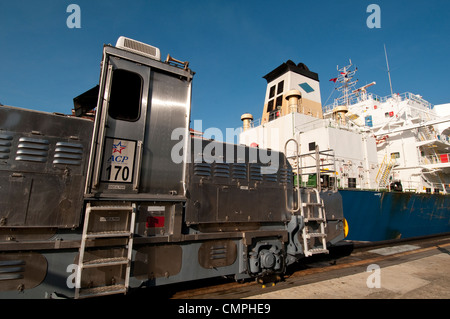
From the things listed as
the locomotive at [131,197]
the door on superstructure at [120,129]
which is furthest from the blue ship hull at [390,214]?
the door on superstructure at [120,129]

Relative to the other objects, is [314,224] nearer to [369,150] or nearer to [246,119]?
[369,150]

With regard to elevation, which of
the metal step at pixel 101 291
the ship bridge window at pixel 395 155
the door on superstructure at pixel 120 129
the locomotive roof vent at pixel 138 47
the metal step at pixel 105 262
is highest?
the ship bridge window at pixel 395 155

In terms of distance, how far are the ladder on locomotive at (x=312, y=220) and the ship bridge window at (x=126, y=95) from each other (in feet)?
10.7

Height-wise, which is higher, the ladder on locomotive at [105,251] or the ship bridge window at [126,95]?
the ship bridge window at [126,95]

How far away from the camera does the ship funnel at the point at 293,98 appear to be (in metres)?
15.3

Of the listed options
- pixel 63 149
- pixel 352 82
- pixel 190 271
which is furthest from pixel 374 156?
pixel 63 149

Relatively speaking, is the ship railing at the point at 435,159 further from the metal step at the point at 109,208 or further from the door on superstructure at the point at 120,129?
the metal step at the point at 109,208

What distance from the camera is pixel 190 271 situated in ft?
12.7

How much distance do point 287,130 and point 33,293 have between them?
14.3 metres

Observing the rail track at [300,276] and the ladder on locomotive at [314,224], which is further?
the ladder on locomotive at [314,224]

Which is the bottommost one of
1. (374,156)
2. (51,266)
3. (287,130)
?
(51,266)

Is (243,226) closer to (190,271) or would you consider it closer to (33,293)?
(190,271)

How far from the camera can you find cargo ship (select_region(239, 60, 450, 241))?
35.8 feet

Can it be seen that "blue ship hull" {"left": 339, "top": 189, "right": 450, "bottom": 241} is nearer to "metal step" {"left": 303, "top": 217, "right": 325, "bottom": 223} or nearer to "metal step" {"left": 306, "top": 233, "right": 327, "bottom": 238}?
"metal step" {"left": 303, "top": 217, "right": 325, "bottom": 223}
